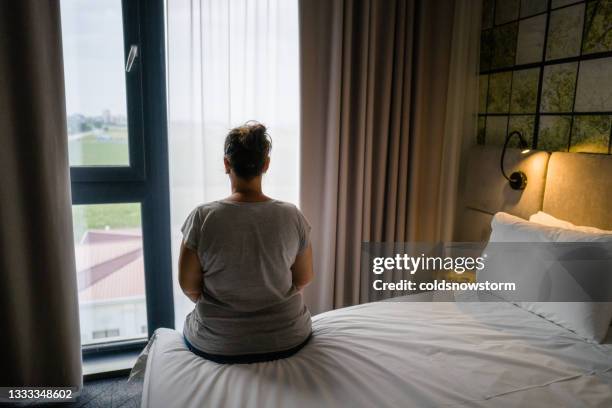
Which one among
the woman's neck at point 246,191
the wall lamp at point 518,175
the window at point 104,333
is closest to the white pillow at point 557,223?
the wall lamp at point 518,175

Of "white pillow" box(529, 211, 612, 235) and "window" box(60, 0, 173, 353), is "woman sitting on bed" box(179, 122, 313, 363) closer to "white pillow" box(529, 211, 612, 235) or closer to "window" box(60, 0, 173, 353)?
"window" box(60, 0, 173, 353)

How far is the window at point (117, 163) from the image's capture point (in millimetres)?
2080

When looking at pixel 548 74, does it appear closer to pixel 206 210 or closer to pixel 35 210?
pixel 206 210

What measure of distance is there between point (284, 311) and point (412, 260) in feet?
4.98

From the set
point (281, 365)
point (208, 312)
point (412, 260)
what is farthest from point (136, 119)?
point (412, 260)

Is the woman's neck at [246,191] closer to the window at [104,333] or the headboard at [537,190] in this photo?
the headboard at [537,190]

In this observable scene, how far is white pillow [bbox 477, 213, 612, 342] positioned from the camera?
58.8 inches

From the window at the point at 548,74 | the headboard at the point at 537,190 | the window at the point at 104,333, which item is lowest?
the window at the point at 104,333

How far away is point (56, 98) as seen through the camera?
1.85 m

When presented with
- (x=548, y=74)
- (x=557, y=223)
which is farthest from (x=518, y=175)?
(x=548, y=74)

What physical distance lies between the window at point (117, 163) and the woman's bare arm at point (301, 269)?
1.04 m

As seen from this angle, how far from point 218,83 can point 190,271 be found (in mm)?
1151

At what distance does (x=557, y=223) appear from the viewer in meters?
1.82

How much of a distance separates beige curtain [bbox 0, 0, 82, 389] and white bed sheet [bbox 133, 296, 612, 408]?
740 millimetres
